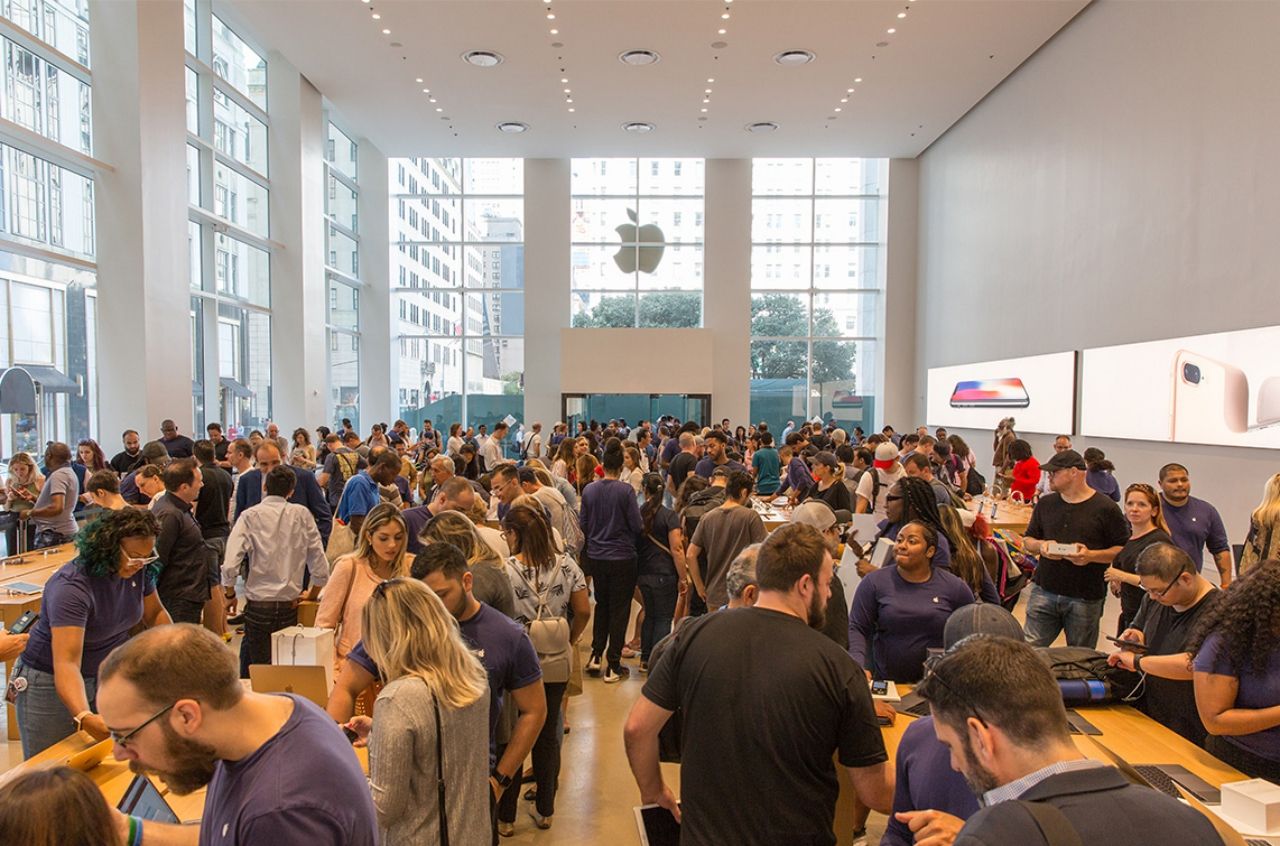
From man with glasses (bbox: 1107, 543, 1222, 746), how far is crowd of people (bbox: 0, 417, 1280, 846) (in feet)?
0.05

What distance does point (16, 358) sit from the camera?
8.70 meters

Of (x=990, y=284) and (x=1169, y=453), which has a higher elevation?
(x=990, y=284)

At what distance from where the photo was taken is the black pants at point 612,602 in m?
5.73

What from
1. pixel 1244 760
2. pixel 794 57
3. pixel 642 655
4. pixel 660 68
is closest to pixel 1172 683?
pixel 1244 760

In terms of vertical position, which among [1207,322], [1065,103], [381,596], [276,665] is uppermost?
[1065,103]

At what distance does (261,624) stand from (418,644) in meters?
2.94

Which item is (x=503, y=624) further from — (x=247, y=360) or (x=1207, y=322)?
(x=247, y=360)

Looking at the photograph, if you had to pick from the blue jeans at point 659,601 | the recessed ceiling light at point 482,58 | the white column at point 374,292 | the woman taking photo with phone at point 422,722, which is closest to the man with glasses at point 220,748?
the woman taking photo with phone at point 422,722

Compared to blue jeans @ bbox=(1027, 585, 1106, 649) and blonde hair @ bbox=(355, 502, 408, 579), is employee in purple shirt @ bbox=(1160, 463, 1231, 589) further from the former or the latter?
blonde hair @ bbox=(355, 502, 408, 579)

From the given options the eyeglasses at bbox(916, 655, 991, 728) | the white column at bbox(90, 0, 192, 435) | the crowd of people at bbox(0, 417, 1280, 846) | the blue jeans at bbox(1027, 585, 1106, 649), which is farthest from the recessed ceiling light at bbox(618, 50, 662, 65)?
the eyeglasses at bbox(916, 655, 991, 728)

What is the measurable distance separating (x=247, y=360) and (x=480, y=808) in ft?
45.3

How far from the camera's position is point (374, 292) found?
65.6ft

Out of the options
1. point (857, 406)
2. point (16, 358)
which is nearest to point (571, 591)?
point (16, 358)

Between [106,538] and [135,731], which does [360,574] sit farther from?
[135,731]
